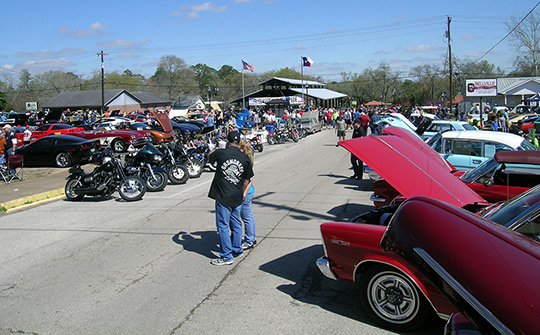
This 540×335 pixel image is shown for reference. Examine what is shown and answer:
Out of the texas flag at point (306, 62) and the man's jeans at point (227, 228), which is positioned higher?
the texas flag at point (306, 62)

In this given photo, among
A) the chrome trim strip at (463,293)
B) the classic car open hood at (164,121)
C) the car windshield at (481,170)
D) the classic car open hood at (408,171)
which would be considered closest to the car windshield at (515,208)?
the classic car open hood at (408,171)

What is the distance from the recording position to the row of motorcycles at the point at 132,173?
1175 centimetres

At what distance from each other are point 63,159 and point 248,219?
14990 millimetres

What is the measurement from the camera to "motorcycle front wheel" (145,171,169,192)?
12938mm

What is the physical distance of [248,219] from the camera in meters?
7.17

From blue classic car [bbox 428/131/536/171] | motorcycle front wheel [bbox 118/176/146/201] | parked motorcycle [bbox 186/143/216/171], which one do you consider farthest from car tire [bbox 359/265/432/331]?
parked motorcycle [bbox 186/143/216/171]

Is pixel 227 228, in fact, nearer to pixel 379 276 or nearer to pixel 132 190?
pixel 379 276

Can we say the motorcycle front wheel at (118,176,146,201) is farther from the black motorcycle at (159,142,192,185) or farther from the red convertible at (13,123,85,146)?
the red convertible at (13,123,85,146)

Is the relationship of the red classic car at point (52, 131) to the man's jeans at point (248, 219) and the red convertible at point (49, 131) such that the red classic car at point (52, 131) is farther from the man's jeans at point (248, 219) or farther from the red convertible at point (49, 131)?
the man's jeans at point (248, 219)

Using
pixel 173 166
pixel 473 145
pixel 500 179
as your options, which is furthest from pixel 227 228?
pixel 173 166

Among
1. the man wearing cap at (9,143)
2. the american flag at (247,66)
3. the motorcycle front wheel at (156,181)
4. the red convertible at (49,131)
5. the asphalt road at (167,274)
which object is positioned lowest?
the asphalt road at (167,274)

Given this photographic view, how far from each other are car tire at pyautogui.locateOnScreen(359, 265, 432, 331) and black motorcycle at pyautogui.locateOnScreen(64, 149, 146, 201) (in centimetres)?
823

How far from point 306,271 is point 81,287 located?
2.93 m

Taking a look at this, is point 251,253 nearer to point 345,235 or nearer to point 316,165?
point 345,235
